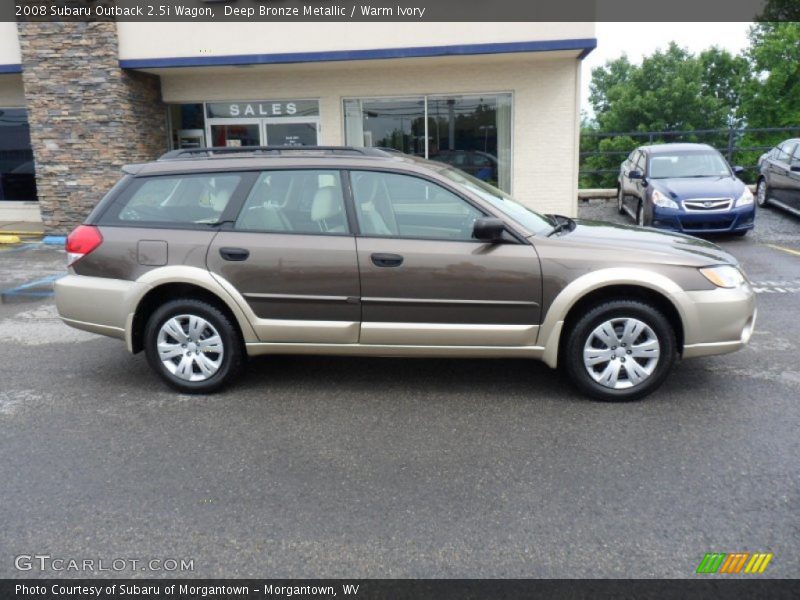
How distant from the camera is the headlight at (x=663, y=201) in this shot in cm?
1095

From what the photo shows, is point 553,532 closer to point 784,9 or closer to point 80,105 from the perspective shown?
point 80,105

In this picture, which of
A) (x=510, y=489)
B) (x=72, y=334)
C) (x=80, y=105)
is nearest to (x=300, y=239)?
(x=510, y=489)

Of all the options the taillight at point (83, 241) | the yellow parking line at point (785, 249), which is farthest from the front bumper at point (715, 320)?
the yellow parking line at point (785, 249)

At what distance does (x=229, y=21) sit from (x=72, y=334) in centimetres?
768

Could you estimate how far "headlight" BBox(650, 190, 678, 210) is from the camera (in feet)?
35.9

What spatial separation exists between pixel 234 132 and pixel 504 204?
33.5ft

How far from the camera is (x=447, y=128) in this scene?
43.5ft

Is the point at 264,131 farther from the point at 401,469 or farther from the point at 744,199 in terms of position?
the point at 401,469

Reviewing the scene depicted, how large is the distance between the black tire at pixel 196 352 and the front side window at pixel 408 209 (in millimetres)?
1219

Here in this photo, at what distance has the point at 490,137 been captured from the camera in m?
13.2
